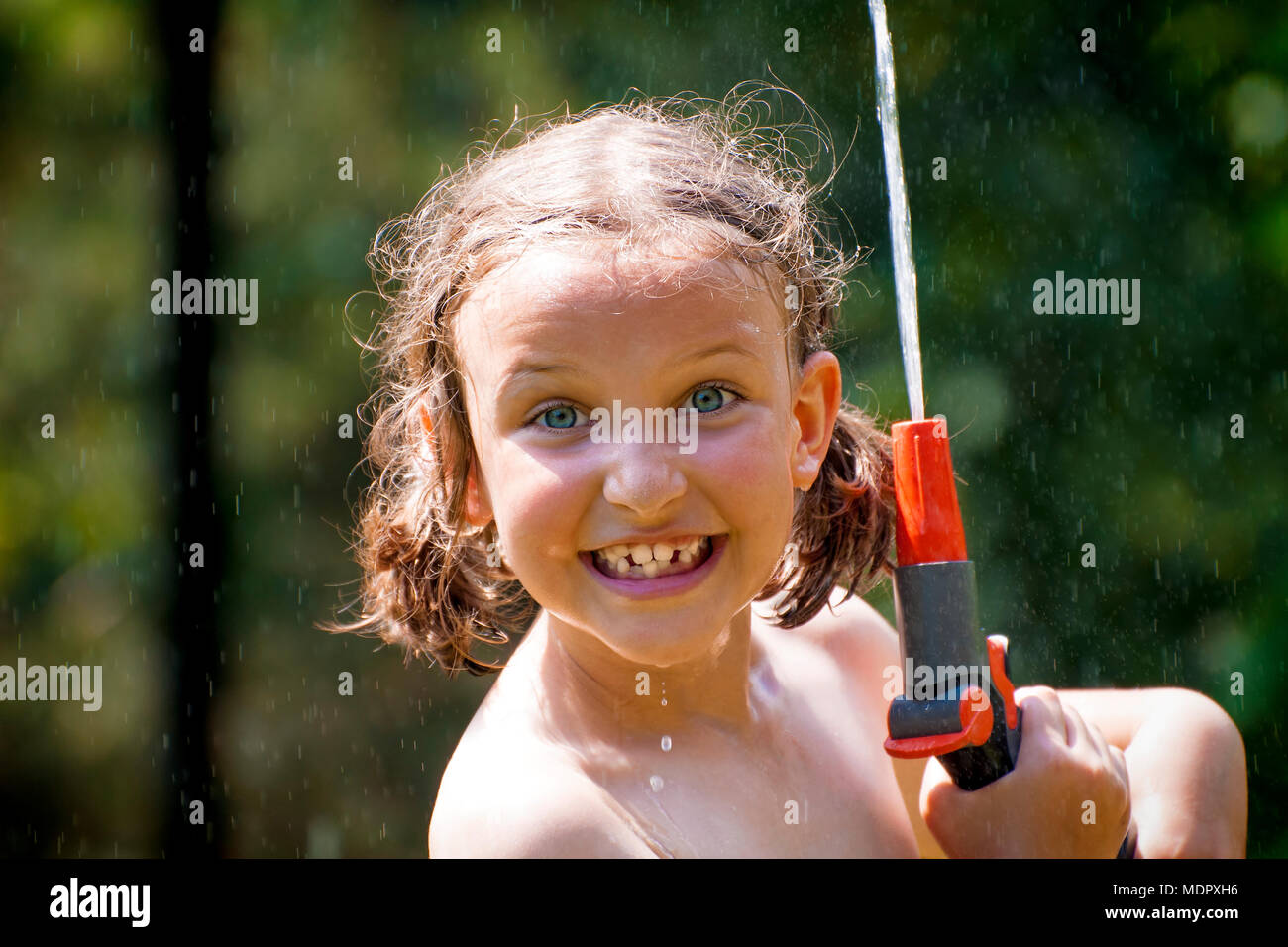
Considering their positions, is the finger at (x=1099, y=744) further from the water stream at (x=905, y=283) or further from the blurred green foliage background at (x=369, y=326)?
the blurred green foliage background at (x=369, y=326)

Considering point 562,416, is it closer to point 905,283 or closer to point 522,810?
point 522,810

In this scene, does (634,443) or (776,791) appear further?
(776,791)

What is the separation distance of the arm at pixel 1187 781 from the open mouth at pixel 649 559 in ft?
1.71

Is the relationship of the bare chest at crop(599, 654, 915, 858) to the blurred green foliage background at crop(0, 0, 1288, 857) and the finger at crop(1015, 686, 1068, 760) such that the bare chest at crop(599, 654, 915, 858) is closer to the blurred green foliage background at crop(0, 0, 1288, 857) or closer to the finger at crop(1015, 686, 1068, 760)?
the finger at crop(1015, 686, 1068, 760)

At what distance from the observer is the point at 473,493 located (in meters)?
1.26

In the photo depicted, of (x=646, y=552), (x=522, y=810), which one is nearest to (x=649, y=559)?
(x=646, y=552)

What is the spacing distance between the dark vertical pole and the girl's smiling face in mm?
1539

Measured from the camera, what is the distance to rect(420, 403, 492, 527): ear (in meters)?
1.24

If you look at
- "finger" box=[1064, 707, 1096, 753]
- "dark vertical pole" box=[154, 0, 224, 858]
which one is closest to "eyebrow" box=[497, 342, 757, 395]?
"finger" box=[1064, 707, 1096, 753]

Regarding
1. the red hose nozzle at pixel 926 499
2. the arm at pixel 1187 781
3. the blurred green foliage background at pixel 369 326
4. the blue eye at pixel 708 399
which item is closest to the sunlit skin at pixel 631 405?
the blue eye at pixel 708 399

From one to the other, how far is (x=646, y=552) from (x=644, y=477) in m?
0.08

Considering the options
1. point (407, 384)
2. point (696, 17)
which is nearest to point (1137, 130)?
point (696, 17)

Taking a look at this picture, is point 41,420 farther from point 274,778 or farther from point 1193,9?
point 1193,9

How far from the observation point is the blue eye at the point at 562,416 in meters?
1.06
